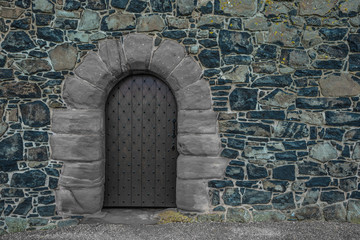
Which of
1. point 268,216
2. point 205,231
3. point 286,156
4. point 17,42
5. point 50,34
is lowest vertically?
point 205,231

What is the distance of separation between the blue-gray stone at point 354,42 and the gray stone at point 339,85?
335mm

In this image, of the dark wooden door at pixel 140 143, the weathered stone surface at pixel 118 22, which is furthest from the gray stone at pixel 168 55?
the weathered stone surface at pixel 118 22

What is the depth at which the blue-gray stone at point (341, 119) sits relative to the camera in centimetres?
354

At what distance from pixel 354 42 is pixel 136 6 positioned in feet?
9.27

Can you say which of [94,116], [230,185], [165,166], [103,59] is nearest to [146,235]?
[165,166]

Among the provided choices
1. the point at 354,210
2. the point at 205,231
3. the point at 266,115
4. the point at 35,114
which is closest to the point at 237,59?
the point at 266,115

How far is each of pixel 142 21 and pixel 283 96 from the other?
2.05 metres

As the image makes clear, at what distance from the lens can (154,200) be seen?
3.84 meters

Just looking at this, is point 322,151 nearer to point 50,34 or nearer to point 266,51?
point 266,51

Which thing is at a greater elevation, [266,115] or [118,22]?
[118,22]

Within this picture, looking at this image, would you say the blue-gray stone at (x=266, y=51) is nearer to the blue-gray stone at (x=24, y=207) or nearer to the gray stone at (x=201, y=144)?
the gray stone at (x=201, y=144)

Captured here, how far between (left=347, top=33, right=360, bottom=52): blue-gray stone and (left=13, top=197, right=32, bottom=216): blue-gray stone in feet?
14.9

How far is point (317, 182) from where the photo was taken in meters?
3.56

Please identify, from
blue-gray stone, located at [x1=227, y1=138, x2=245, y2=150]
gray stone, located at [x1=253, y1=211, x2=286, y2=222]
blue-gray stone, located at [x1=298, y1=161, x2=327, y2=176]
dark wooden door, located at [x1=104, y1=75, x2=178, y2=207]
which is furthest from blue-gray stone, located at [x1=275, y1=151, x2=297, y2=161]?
dark wooden door, located at [x1=104, y1=75, x2=178, y2=207]
